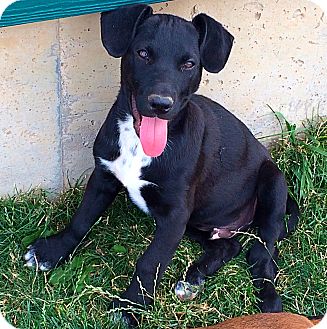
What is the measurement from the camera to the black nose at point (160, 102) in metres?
3.26

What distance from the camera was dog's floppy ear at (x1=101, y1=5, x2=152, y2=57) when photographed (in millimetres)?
3473

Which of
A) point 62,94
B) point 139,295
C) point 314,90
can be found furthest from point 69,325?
point 314,90

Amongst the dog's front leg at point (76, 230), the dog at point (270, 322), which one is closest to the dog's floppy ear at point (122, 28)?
the dog's front leg at point (76, 230)

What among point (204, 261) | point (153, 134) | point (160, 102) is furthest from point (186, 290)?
point (160, 102)

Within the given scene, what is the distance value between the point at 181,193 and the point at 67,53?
912mm

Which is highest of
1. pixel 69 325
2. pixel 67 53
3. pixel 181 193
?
pixel 67 53

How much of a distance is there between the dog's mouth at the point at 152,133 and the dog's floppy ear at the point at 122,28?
0.22 m

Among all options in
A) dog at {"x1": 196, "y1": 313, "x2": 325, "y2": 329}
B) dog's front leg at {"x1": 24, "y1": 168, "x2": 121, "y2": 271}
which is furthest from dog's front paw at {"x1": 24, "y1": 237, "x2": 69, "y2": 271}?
dog at {"x1": 196, "y1": 313, "x2": 325, "y2": 329}

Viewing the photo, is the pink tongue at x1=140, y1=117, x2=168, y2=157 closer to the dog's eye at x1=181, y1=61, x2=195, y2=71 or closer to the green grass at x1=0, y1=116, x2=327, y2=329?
the dog's eye at x1=181, y1=61, x2=195, y2=71

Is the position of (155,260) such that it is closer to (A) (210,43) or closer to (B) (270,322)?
(B) (270,322)

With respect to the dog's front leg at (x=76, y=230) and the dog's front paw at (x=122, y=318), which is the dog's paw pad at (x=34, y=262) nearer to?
the dog's front leg at (x=76, y=230)

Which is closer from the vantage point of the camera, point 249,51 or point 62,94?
point 62,94

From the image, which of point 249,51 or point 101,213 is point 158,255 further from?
point 249,51

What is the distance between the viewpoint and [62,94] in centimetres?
412
